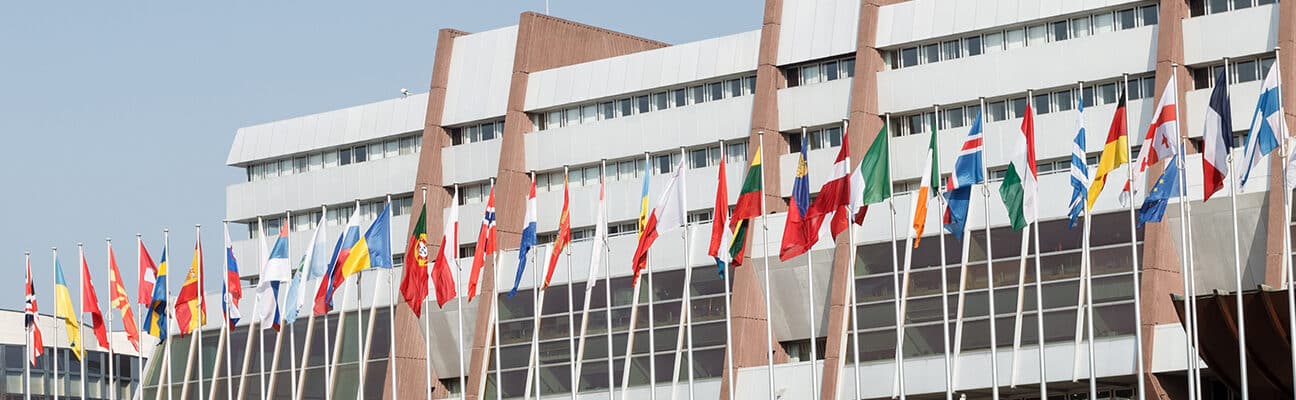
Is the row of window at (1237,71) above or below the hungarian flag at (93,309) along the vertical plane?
above

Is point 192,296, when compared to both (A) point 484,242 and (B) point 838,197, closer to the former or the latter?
(A) point 484,242

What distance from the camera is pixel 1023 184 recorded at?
53.2m

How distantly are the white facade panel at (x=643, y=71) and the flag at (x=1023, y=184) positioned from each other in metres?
20.6

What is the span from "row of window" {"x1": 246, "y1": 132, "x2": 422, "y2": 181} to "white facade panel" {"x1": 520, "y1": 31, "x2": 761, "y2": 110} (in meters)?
6.69

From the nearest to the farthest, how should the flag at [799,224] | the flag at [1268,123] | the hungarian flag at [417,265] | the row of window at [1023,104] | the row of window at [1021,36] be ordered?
the flag at [1268,123]
the flag at [799,224]
the hungarian flag at [417,265]
the row of window at [1023,104]
the row of window at [1021,36]

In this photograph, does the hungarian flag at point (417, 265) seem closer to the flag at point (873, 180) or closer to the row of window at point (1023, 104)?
the flag at point (873, 180)

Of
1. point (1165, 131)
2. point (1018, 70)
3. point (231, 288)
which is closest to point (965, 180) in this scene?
point (1165, 131)

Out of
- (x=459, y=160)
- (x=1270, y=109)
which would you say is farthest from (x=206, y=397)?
(x=1270, y=109)

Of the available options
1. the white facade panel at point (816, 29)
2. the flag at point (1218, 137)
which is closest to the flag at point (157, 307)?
the white facade panel at point (816, 29)

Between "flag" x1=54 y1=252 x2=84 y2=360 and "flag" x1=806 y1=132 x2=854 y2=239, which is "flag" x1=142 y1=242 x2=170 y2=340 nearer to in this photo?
"flag" x1=54 y1=252 x2=84 y2=360

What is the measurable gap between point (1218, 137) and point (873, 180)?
8.64 m

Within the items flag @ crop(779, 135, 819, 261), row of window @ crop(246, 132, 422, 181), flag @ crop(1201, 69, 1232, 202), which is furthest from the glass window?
row of window @ crop(246, 132, 422, 181)

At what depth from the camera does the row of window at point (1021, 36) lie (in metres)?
65.1

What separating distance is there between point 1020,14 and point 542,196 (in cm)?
1985
